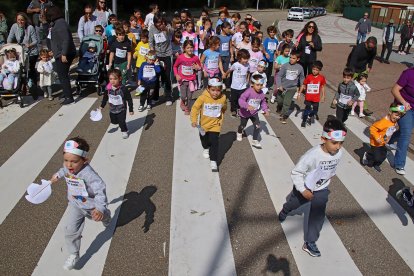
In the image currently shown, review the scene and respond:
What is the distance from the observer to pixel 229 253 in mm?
4203

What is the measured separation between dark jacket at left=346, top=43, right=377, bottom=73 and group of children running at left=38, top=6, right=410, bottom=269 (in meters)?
1.02

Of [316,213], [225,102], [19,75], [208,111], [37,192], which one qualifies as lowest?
[316,213]

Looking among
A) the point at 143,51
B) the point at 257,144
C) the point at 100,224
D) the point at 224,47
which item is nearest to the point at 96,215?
the point at 100,224

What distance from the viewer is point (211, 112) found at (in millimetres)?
5801

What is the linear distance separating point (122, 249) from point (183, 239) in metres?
0.74

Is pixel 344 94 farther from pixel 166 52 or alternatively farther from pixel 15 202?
pixel 15 202

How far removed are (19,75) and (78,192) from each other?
6.05 m

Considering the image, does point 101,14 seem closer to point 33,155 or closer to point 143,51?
point 143,51

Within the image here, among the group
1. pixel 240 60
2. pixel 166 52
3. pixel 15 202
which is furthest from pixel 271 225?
pixel 166 52

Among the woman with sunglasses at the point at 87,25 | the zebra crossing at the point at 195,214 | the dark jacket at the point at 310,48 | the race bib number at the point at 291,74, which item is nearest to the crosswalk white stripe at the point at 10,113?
the zebra crossing at the point at 195,214

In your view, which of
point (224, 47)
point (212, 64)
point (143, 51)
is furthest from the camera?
point (224, 47)

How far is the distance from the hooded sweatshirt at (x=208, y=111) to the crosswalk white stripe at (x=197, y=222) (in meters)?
0.78

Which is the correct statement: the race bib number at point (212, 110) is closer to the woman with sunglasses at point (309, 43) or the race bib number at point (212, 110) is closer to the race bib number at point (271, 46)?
the woman with sunglasses at point (309, 43)

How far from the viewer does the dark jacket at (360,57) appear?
31.3ft
